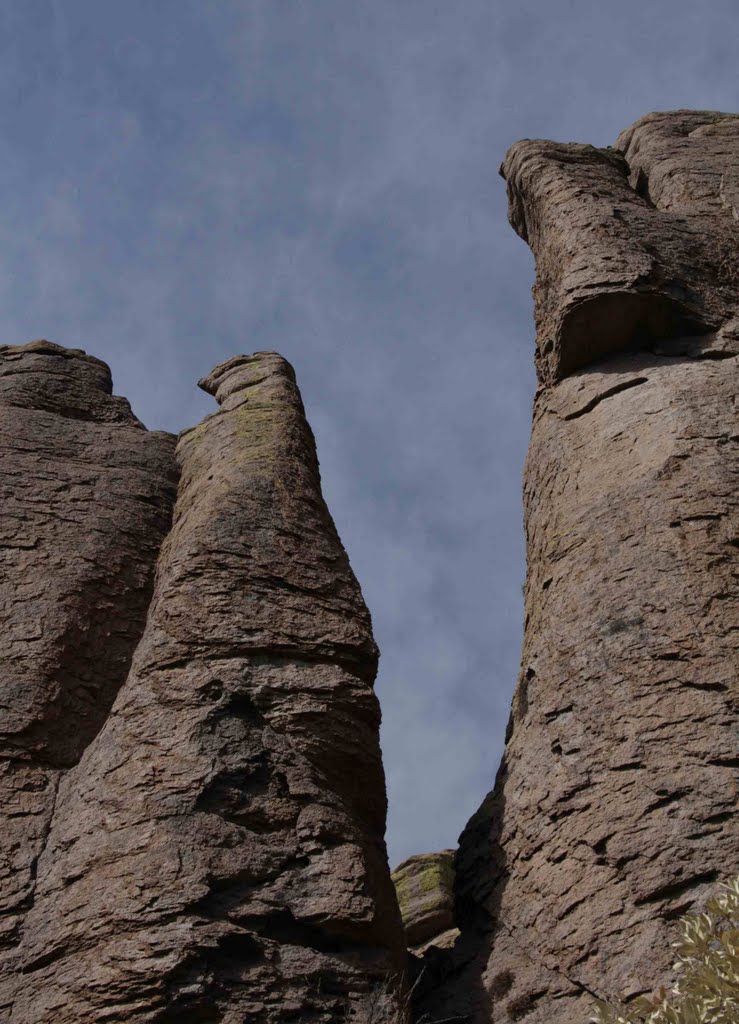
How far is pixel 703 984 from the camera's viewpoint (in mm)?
8805

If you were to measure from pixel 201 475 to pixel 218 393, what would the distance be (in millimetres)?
3672

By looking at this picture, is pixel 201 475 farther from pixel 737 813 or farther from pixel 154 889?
pixel 737 813

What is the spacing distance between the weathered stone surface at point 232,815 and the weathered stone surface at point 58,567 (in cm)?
47

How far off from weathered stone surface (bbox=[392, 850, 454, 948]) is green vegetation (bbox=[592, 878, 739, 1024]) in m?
12.1

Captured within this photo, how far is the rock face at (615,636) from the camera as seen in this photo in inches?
460

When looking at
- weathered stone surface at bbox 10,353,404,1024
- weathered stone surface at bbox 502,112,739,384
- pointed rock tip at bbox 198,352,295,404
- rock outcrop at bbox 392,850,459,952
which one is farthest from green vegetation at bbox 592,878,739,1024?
pointed rock tip at bbox 198,352,295,404

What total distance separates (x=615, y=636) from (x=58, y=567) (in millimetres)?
7124

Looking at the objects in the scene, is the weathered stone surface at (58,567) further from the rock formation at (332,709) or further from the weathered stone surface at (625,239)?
the weathered stone surface at (625,239)

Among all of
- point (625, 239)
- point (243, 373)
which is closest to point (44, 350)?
point (243, 373)

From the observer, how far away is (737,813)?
37.9ft

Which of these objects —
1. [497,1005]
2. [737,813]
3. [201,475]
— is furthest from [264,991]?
[201,475]

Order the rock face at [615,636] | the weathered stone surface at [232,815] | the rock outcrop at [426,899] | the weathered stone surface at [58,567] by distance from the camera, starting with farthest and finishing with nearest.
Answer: the rock outcrop at [426,899]
the weathered stone surface at [58,567]
the rock face at [615,636]
the weathered stone surface at [232,815]

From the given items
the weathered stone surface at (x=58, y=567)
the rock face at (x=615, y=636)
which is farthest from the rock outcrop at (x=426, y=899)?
the weathered stone surface at (x=58, y=567)

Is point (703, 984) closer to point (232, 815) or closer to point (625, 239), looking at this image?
point (232, 815)
